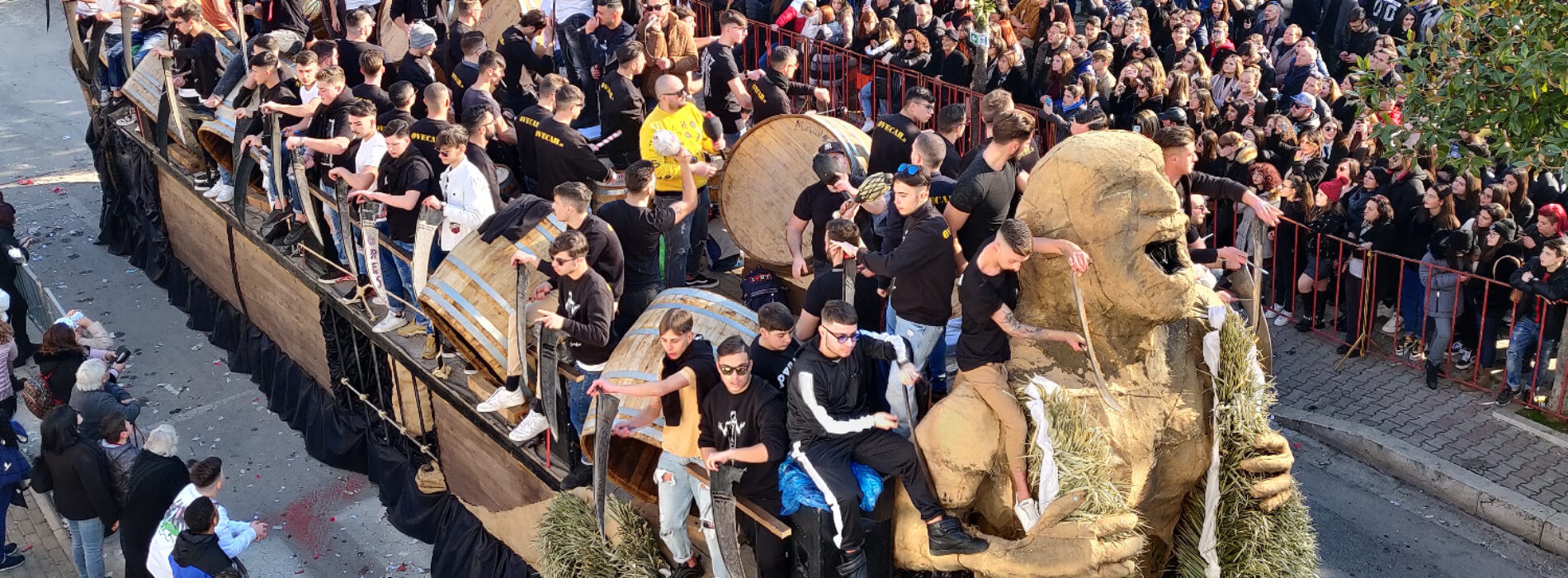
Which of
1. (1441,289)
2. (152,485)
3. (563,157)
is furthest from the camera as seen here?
(1441,289)

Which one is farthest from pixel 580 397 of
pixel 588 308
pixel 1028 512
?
pixel 1028 512

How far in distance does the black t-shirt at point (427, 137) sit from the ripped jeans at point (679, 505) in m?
3.27

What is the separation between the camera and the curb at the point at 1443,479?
977 centimetres

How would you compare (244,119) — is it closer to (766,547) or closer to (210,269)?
(210,269)

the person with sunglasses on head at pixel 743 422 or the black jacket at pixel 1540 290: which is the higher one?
the person with sunglasses on head at pixel 743 422

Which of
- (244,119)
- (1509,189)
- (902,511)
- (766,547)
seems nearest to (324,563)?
(244,119)

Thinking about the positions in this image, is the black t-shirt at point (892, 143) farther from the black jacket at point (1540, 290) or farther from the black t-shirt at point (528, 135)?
the black jacket at point (1540, 290)

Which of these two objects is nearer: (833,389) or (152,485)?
(833,389)

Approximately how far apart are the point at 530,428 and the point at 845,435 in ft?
8.92

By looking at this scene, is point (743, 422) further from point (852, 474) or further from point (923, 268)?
point (923, 268)

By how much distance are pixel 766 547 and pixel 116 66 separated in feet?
33.9

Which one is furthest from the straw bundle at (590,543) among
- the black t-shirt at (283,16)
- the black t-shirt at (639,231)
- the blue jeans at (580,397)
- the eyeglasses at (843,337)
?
the black t-shirt at (283,16)

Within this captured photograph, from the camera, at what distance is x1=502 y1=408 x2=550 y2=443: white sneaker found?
897 cm

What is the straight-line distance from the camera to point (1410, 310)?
11.7 meters
